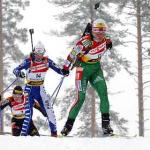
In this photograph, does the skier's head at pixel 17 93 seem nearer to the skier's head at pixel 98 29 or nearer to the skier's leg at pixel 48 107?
the skier's leg at pixel 48 107

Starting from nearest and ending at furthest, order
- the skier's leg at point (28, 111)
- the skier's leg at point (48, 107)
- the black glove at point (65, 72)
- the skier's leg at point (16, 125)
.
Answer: the black glove at point (65, 72), the skier's leg at point (28, 111), the skier's leg at point (48, 107), the skier's leg at point (16, 125)

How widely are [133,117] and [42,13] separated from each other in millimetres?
66935

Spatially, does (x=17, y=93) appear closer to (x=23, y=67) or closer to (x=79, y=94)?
Result: (x=23, y=67)

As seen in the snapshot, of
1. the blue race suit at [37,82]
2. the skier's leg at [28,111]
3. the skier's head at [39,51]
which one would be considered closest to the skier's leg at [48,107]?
the blue race suit at [37,82]

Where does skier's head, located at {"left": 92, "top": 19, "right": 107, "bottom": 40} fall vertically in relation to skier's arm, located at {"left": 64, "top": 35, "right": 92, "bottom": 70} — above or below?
above

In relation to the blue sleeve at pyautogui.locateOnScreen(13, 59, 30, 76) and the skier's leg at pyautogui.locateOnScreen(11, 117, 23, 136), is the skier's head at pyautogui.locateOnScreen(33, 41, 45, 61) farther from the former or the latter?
the skier's leg at pyautogui.locateOnScreen(11, 117, 23, 136)

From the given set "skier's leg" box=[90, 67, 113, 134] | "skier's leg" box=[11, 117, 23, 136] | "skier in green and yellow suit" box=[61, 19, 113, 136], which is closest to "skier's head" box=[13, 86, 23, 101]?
"skier's leg" box=[11, 117, 23, 136]

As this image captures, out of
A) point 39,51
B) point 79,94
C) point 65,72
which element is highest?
point 39,51

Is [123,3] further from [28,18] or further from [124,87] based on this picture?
[28,18]
